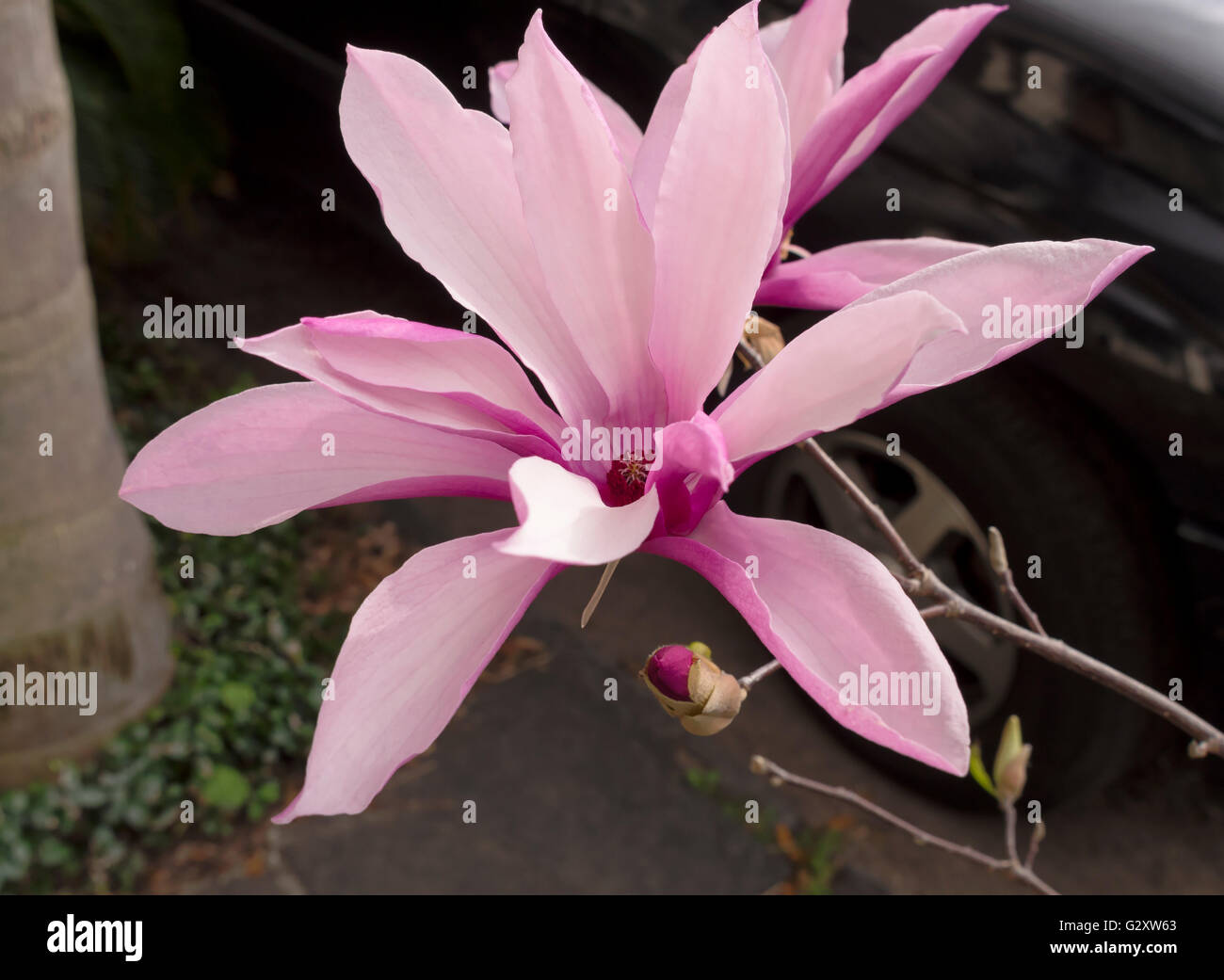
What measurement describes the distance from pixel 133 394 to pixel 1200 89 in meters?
2.95

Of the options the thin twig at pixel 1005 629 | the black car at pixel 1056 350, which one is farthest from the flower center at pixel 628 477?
the black car at pixel 1056 350

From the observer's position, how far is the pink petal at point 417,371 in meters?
0.47

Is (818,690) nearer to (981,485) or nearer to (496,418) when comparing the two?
(496,418)

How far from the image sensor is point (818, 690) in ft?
1.47

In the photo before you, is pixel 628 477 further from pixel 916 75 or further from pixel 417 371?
pixel 916 75

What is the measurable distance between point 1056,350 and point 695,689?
58.4 inches

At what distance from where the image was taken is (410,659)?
1.61ft

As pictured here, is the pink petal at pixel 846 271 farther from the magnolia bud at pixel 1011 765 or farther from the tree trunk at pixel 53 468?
the tree trunk at pixel 53 468

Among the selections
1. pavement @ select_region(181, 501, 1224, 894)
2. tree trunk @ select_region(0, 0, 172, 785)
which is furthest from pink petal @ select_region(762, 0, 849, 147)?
pavement @ select_region(181, 501, 1224, 894)

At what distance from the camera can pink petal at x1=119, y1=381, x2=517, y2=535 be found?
52 centimetres

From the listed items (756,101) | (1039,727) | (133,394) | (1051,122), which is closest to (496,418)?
(756,101)

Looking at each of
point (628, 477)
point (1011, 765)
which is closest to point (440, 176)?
point (628, 477)

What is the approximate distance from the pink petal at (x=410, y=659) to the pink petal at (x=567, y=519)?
39mm

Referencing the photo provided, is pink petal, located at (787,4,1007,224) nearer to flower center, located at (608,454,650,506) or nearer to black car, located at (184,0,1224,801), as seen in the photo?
flower center, located at (608,454,650,506)
